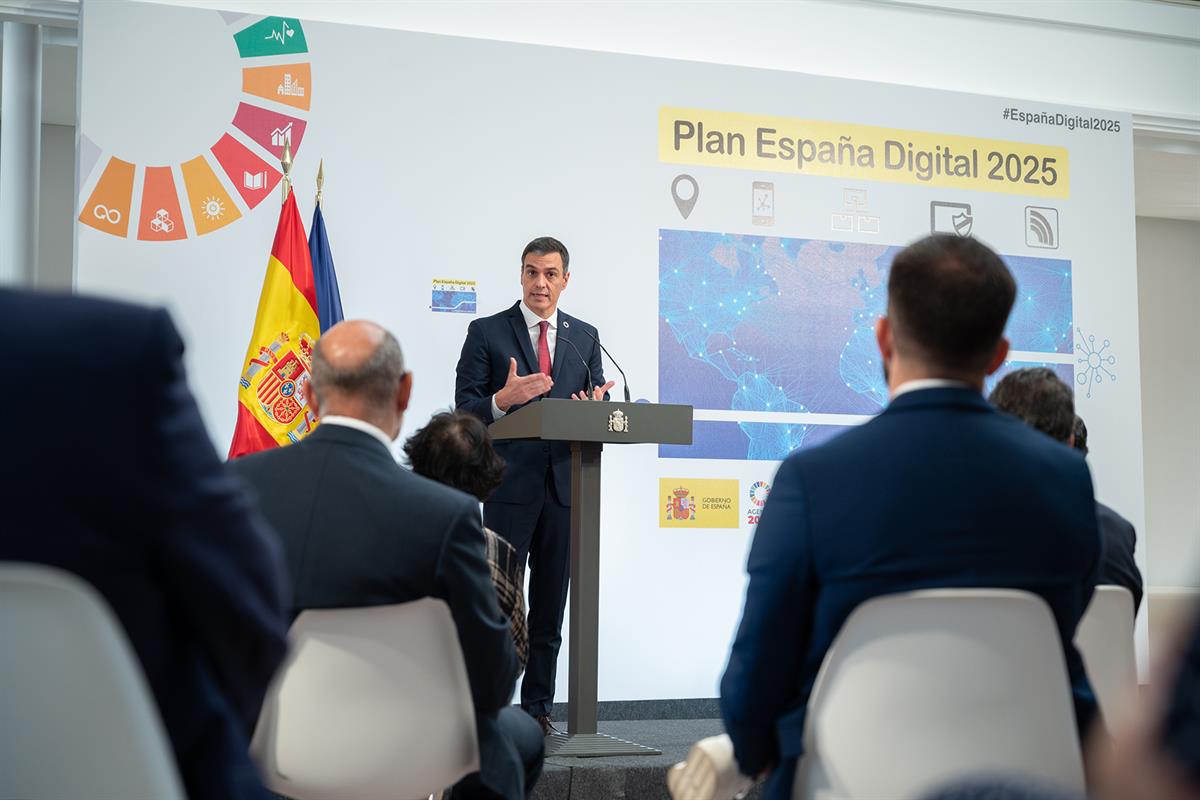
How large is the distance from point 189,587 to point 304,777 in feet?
3.41

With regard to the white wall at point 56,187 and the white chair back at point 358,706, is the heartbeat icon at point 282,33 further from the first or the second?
the white chair back at point 358,706

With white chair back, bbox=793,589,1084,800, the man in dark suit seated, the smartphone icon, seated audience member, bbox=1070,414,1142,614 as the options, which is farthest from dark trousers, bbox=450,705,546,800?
the smartphone icon

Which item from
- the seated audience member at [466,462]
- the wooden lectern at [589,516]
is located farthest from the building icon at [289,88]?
the seated audience member at [466,462]

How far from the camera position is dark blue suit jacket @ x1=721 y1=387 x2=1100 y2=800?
158 centimetres

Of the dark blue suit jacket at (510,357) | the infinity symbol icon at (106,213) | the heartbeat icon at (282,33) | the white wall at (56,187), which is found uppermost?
the heartbeat icon at (282,33)

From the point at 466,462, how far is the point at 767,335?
136 inches

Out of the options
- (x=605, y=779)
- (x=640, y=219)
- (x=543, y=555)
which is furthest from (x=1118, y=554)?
(x=640, y=219)

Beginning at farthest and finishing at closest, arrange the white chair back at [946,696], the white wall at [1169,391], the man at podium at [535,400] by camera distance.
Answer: the white wall at [1169,391]
the man at podium at [535,400]
the white chair back at [946,696]

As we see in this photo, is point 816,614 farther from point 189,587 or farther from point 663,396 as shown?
point 663,396

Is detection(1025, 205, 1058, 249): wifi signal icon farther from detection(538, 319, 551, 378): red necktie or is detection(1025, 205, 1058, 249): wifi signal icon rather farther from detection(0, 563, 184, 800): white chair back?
detection(0, 563, 184, 800): white chair back

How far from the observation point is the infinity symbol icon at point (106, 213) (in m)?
5.14

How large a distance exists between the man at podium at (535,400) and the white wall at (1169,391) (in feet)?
22.3

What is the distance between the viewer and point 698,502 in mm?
5852

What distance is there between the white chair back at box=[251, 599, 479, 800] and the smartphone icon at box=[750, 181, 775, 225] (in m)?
4.34
